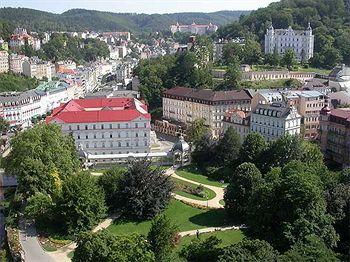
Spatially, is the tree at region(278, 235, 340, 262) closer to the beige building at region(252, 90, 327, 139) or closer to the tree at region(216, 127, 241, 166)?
the tree at region(216, 127, 241, 166)

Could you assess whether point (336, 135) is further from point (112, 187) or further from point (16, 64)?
point (16, 64)

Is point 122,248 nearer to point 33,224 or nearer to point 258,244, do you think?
point 258,244

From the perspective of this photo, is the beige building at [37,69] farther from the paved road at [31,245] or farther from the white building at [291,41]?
the paved road at [31,245]

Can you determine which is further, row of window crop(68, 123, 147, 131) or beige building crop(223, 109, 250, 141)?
beige building crop(223, 109, 250, 141)

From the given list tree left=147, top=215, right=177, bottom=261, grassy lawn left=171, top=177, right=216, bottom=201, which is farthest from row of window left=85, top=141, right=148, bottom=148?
tree left=147, top=215, right=177, bottom=261

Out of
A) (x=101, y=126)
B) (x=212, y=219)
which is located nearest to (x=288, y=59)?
(x=101, y=126)

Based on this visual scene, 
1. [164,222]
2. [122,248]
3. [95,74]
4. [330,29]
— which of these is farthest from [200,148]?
[95,74]

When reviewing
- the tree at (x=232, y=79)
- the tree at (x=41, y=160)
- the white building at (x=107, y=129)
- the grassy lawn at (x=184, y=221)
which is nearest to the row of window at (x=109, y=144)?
the white building at (x=107, y=129)
